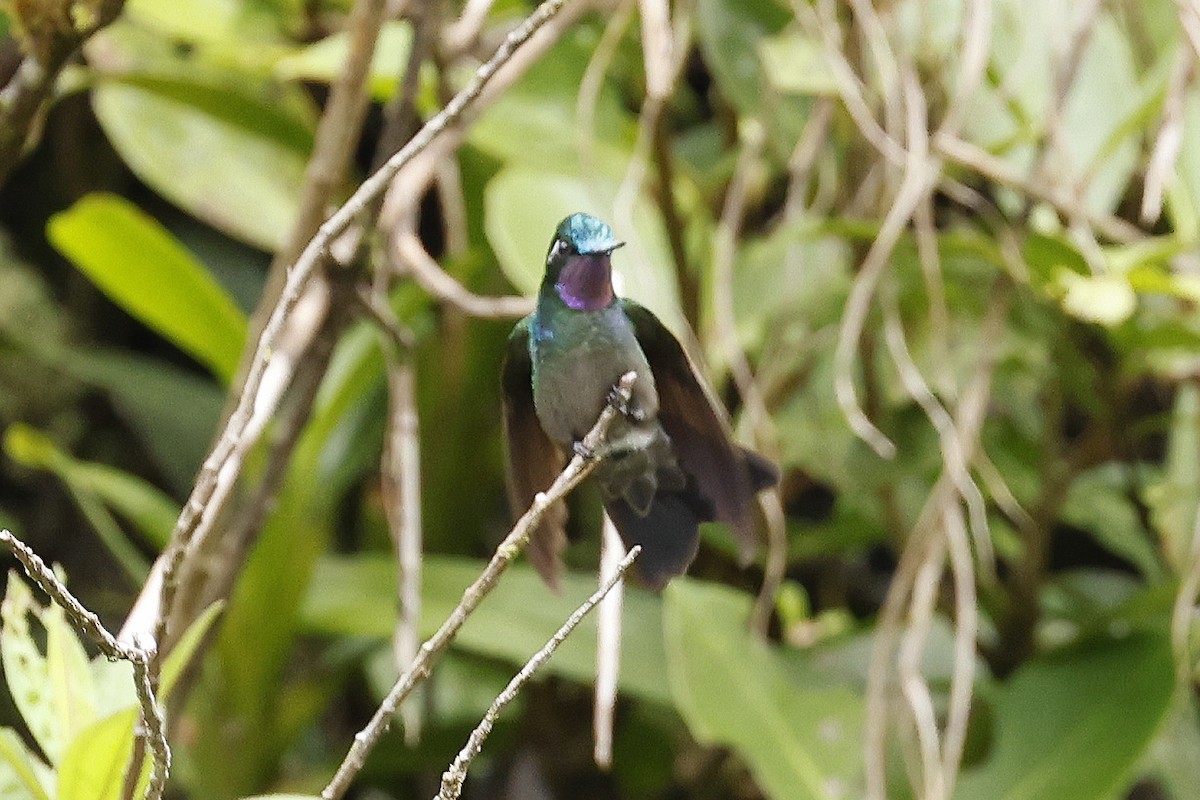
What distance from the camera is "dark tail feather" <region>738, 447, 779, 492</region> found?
510mm

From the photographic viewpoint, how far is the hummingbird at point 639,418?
49 cm

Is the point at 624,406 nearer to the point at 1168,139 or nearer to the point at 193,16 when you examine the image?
the point at 1168,139

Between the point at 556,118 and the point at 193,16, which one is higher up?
the point at 193,16

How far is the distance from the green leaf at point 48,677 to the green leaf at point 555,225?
393mm

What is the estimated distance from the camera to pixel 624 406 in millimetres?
490

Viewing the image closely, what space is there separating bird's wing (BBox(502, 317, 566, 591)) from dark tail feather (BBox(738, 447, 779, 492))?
80 mm

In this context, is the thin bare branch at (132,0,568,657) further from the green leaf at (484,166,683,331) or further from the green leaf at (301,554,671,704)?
the green leaf at (301,554,671,704)

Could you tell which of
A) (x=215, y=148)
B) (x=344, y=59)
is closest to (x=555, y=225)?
(x=344, y=59)

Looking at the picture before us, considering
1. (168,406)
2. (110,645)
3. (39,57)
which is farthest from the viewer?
(168,406)

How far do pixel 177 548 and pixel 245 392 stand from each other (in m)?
0.07

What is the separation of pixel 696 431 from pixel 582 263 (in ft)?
0.27

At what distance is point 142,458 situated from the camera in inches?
78.4

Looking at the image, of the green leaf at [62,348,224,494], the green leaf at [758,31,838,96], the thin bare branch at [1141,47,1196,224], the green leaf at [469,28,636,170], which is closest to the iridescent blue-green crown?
the thin bare branch at [1141,47,1196,224]

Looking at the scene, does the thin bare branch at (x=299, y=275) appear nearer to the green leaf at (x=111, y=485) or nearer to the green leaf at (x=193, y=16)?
the green leaf at (x=111, y=485)
